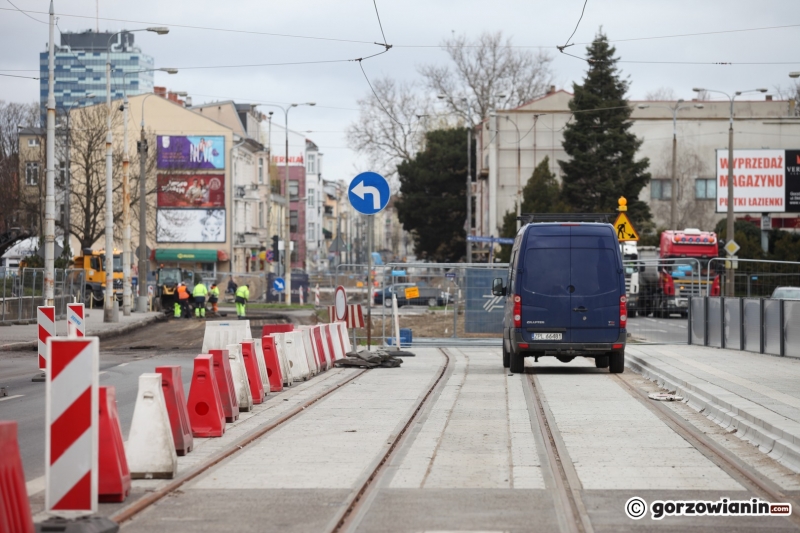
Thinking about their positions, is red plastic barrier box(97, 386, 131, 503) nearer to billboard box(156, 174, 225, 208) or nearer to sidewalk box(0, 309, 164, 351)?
sidewalk box(0, 309, 164, 351)

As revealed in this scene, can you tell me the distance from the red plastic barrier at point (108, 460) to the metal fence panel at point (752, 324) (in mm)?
17679

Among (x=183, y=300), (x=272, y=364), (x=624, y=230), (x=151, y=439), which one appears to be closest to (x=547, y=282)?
(x=272, y=364)

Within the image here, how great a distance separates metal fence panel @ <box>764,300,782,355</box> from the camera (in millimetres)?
22031

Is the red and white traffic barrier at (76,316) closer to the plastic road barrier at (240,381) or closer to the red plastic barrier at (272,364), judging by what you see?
the red plastic barrier at (272,364)

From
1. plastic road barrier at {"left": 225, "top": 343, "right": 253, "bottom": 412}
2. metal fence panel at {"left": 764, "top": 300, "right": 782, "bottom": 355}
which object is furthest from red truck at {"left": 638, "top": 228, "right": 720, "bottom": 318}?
plastic road barrier at {"left": 225, "top": 343, "right": 253, "bottom": 412}

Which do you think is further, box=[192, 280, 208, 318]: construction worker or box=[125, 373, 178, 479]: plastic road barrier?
box=[192, 280, 208, 318]: construction worker

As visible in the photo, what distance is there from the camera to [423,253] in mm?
90750

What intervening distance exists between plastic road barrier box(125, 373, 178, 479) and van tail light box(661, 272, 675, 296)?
21.4m

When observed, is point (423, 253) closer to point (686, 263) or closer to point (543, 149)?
point (543, 149)

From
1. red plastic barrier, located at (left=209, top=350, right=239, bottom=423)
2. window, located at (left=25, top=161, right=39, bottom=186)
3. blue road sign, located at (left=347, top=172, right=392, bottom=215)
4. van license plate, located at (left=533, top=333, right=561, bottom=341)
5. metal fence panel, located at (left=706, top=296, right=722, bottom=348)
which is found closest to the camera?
red plastic barrier, located at (left=209, top=350, right=239, bottom=423)

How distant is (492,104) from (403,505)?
66.5 metres

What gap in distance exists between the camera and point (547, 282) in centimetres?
1866

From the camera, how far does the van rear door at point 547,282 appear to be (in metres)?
18.6

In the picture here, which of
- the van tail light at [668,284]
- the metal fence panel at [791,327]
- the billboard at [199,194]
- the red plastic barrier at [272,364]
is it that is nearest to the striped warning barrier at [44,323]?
the red plastic barrier at [272,364]
